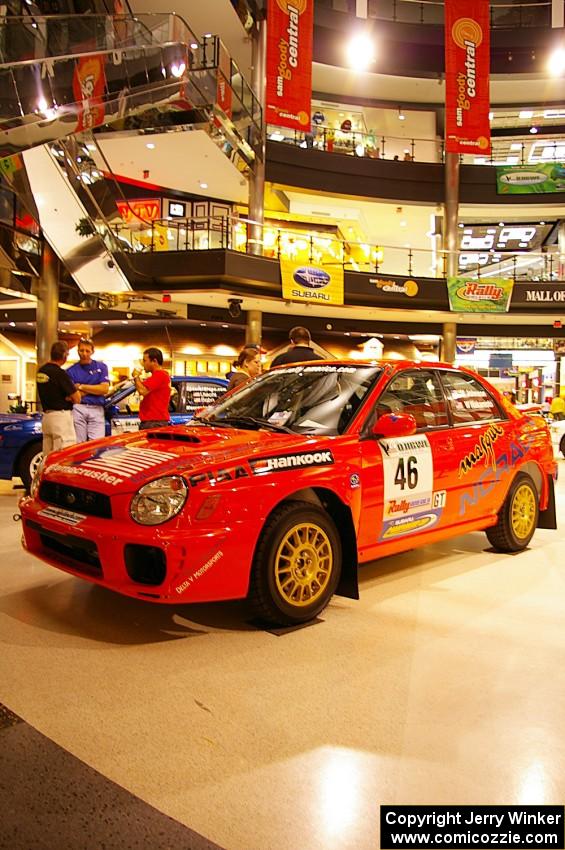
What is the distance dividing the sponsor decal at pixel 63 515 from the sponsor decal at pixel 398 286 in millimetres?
15783

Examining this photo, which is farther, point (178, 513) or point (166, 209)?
point (166, 209)

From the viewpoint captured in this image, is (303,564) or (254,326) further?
(254,326)

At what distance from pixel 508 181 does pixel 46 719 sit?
2384cm

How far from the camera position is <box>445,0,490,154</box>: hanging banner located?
17234 millimetres

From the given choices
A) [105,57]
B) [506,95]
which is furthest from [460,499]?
[506,95]

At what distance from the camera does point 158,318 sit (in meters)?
19.8

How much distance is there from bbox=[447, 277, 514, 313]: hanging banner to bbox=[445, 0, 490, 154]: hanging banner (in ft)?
11.9

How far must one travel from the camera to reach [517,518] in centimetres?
504

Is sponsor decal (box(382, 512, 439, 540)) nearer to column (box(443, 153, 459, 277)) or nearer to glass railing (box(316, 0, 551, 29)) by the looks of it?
column (box(443, 153, 459, 277))

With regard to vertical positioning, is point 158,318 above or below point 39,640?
above

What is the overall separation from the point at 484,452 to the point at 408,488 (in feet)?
3.16

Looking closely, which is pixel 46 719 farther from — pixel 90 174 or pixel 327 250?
pixel 327 250

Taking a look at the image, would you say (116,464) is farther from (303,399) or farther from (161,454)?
(303,399)

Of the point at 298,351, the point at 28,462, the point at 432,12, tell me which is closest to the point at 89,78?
the point at 298,351
